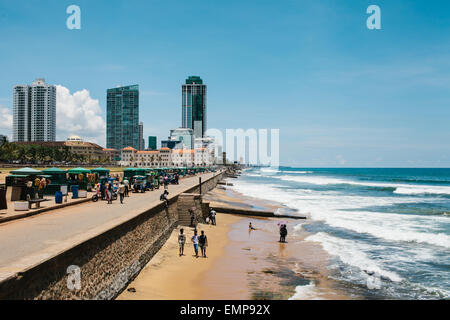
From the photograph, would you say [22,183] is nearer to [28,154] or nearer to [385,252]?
[385,252]

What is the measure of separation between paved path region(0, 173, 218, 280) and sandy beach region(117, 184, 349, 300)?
8.52 feet

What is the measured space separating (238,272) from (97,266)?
22.0 feet

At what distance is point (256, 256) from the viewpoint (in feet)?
57.9

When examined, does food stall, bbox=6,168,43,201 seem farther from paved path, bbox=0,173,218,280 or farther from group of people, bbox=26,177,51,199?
paved path, bbox=0,173,218,280

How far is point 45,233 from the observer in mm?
11711

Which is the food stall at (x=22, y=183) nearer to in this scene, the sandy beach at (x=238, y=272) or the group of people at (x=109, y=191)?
the group of people at (x=109, y=191)

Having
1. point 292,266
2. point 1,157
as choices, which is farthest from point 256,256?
point 1,157

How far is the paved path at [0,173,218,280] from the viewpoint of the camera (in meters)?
7.85

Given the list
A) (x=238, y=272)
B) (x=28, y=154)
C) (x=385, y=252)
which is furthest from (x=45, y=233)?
(x=28, y=154)

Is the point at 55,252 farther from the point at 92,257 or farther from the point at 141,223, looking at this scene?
the point at 141,223

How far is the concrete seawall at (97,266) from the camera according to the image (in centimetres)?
684

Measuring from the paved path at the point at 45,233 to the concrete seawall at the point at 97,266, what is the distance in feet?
0.68
